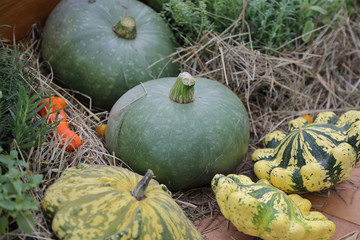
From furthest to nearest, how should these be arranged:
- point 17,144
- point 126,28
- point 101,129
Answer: point 126,28 < point 101,129 < point 17,144

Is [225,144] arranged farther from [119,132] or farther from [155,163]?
[119,132]

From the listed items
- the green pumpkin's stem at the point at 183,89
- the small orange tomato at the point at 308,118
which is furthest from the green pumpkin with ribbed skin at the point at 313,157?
the green pumpkin's stem at the point at 183,89

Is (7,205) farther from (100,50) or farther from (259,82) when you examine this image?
Answer: (259,82)

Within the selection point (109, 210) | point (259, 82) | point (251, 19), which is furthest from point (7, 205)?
point (251, 19)

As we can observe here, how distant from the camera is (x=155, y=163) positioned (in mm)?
2398

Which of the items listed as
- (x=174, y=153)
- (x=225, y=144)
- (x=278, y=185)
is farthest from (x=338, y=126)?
(x=174, y=153)

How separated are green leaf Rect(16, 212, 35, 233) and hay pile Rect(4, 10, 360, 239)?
0.70 m

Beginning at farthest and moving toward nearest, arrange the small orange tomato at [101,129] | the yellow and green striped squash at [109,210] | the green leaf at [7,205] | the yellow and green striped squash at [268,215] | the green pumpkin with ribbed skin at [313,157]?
1. the small orange tomato at [101,129]
2. the green pumpkin with ribbed skin at [313,157]
3. the yellow and green striped squash at [268,215]
4. the yellow and green striped squash at [109,210]
5. the green leaf at [7,205]

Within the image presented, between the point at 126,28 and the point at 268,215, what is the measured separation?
1.72m

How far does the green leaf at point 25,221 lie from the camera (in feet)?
5.03

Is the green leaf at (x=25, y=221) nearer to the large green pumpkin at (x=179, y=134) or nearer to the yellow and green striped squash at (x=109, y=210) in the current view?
the yellow and green striped squash at (x=109, y=210)

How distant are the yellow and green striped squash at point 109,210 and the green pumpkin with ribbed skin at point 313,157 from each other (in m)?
0.77

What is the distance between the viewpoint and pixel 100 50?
294cm

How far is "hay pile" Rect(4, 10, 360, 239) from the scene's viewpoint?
2588 mm
